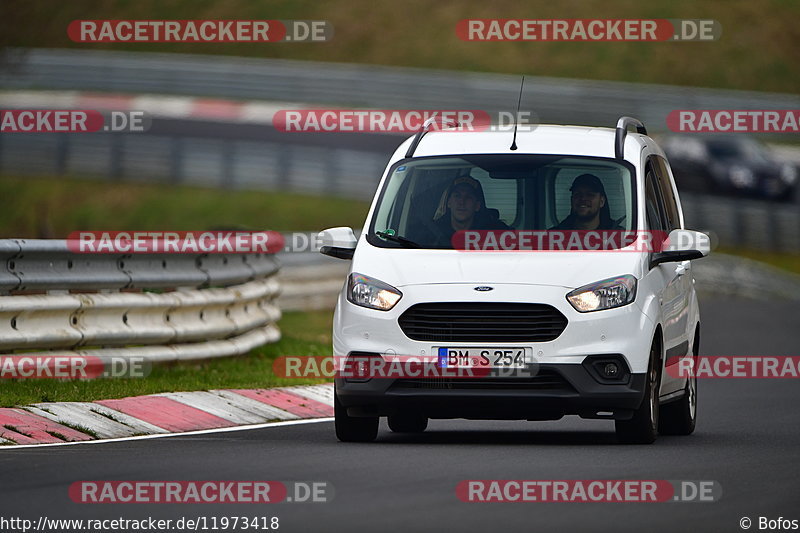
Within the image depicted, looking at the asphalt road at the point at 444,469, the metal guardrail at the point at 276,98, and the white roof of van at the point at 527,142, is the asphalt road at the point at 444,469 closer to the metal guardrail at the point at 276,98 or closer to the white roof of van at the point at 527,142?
the white roof of van at the point at 527,142

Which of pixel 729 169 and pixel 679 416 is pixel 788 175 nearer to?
pixel 729 169

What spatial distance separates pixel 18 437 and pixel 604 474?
3.70 meters

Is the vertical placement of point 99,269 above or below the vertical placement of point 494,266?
above

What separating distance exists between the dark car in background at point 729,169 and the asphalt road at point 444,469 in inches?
1040

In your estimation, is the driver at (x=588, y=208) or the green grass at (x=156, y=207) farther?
the green grass at (x=156, y=207)

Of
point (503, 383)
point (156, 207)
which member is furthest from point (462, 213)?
point (156, 207)

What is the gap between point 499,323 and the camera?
1138cm

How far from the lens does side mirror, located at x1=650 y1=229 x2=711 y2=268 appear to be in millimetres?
12016

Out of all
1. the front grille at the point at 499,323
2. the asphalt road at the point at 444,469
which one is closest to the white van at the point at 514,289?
the front grille at the point at 499,323

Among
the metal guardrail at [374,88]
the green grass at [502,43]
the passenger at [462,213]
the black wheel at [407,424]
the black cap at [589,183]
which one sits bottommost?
the black wheel at [407,424]

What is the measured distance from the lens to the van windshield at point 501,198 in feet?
39.7

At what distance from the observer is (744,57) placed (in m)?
55.6

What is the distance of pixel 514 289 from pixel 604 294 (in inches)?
→ 22.7

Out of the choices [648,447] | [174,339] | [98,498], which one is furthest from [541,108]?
[98,498]
